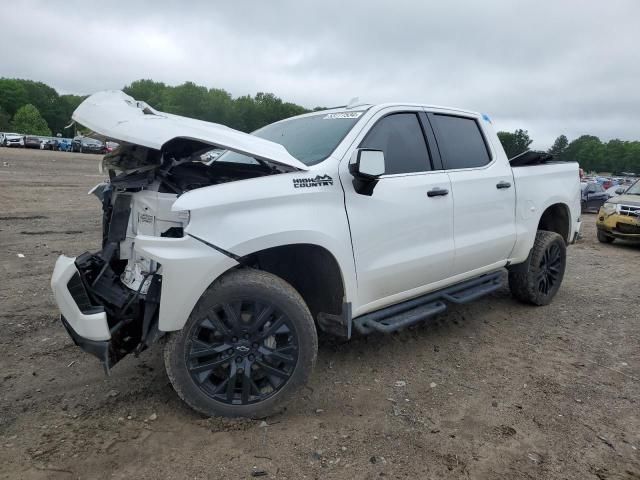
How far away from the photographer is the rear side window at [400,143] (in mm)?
3672

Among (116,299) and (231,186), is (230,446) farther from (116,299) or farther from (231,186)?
(231,186)

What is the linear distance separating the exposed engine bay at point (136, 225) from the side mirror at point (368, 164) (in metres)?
0.47

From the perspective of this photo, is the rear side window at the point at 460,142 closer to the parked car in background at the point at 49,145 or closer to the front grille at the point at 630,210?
the front grille at the point at 630,210

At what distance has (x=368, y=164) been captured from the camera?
10.1 ft

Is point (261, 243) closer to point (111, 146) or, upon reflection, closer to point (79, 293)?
point (79, 293)

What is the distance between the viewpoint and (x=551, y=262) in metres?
5.42

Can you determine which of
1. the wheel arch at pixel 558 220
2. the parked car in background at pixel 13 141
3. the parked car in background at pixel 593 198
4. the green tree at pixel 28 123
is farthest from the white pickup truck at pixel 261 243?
the green tree at pixel 28 123

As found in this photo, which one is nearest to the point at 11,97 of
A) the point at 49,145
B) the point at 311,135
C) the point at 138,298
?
the point at 49,145

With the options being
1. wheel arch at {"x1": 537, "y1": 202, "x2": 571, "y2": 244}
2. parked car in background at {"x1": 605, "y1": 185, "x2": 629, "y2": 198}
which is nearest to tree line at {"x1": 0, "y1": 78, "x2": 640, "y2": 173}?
parked car in background at {"x1": 605, "y1": 185, "x2": 629, "y2": 198}

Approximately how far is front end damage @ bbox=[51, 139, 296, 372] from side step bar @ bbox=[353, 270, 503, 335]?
118cm

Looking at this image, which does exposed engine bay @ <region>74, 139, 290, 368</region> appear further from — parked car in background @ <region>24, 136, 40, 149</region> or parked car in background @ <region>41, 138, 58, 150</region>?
parked car in background @ <region>41, 138, 58, 150</region>

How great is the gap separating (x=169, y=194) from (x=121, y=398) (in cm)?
139

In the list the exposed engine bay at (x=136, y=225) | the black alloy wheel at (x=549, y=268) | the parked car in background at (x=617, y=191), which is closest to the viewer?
the exposed engine bay at (x=136, y=225)

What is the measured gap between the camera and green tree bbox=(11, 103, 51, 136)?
3285 inches
